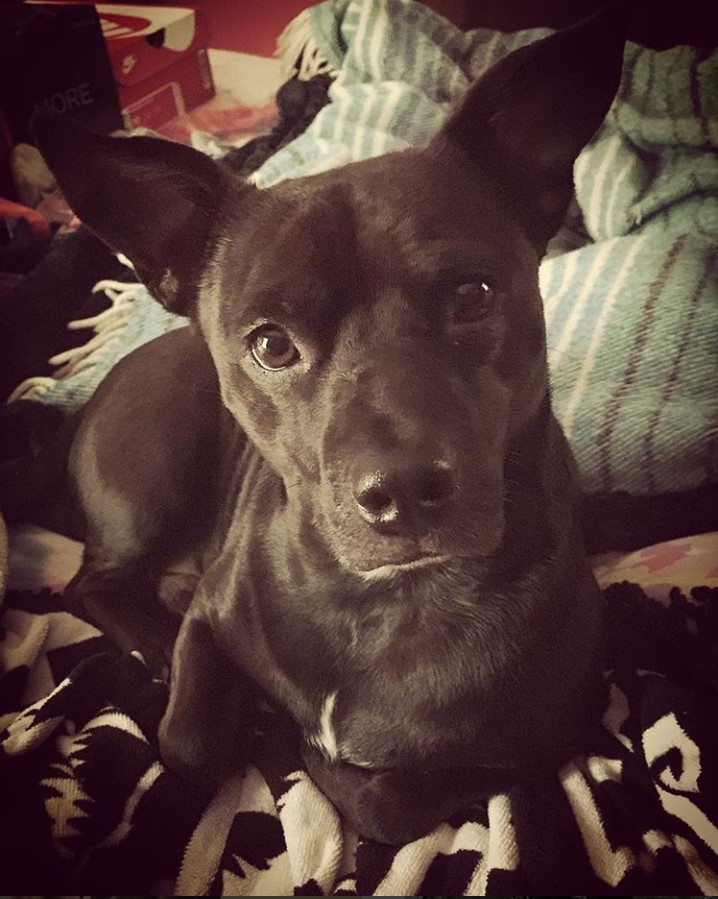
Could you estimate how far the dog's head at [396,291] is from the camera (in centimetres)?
75

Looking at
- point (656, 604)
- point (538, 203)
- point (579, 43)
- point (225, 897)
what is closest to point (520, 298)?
point (538, 203)

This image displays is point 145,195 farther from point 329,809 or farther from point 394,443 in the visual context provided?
point 329,809

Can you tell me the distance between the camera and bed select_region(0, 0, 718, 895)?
2.77 ft

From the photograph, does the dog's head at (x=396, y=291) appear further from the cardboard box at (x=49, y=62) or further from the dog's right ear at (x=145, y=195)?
the cardboard box at (x=49, y=62)

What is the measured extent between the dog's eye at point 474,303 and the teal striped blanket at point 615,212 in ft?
1.33

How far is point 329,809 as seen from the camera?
961mm

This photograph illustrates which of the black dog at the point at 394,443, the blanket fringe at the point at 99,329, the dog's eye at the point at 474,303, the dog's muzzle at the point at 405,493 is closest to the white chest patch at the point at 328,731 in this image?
the black dog at the point at 394,443

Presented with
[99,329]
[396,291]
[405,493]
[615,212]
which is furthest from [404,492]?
[99,329]

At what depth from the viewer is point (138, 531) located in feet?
4.35

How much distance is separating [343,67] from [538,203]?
0.56 m

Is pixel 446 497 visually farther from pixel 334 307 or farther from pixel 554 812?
pixel 554 812

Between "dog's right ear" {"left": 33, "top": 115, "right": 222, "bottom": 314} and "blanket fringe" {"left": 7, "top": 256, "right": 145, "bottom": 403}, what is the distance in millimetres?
563

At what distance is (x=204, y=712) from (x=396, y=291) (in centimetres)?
61

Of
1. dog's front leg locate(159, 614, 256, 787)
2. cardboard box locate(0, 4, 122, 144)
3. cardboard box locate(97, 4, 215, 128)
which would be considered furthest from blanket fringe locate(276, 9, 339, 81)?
dog's front leg locate(159, 614, 256, 787)
